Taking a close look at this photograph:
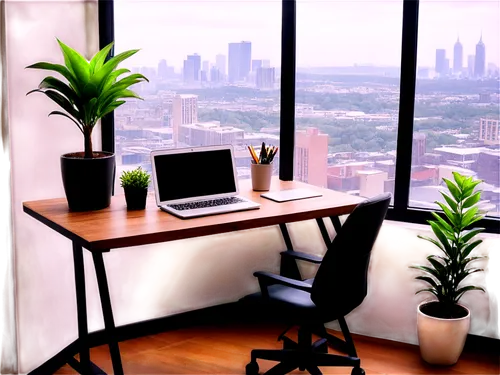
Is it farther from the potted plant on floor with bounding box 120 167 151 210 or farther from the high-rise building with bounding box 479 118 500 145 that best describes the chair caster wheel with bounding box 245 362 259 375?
the high-rise building with bounding box 479 118 500 145

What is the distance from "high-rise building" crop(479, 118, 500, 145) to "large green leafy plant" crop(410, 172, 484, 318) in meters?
0.22

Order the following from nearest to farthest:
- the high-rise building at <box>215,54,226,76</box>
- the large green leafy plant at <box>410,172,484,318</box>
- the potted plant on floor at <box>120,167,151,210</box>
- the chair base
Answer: the potted plant on floor at <box>120,167,151,210</box> < the chair base < the large green leafy plant at <box>410,172,484,318</box> < the high-rise building at <box>215,54,226,76</box>

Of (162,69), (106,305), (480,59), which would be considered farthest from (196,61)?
(106,305)

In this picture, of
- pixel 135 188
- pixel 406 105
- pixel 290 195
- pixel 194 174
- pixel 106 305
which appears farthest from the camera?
pixel 406 105

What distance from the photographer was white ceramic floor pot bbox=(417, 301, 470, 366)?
10.9 feet

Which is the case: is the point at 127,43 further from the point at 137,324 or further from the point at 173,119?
the point at 137,324

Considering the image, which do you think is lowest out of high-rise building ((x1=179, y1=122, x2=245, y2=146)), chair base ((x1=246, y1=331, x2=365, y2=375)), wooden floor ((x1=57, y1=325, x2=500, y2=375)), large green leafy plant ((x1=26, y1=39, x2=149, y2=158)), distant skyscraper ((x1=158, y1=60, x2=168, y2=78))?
wooden floor ((x1=57, y1=325, x2=500, y2=375))

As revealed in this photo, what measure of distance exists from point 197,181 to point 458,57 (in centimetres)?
136

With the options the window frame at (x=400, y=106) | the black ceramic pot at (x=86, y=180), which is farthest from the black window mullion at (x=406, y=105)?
the black ceramic pot at (x=86, y=180)

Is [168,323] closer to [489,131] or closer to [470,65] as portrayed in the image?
[489,131]

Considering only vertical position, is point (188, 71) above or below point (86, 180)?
above

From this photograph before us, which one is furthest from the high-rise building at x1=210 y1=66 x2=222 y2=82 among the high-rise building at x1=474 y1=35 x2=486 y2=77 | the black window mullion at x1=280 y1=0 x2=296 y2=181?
the high-rise building at x1=474 y1=35 x2=486 y2=77

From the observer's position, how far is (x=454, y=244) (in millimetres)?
3289

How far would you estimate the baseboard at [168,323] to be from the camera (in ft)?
12.0
